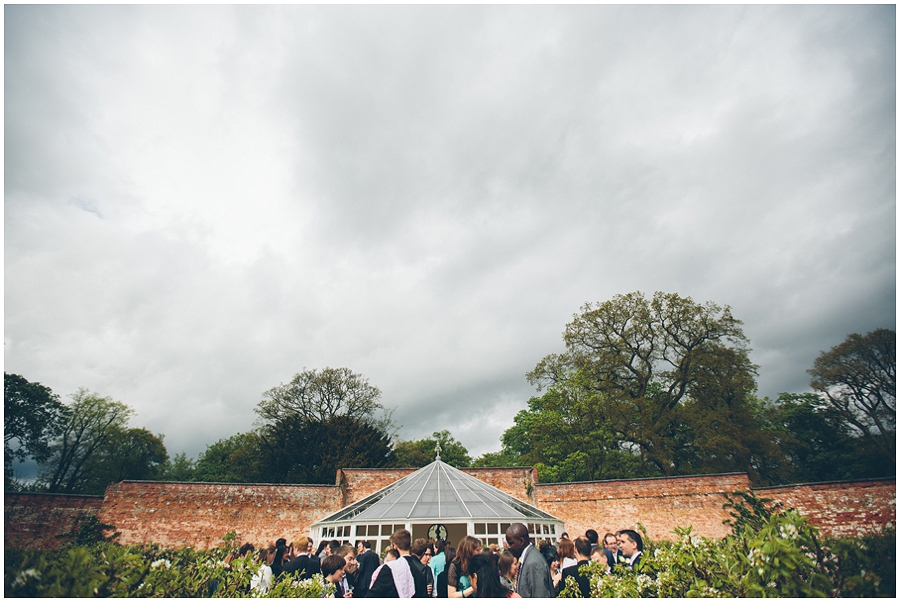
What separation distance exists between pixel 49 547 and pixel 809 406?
32.3 meters

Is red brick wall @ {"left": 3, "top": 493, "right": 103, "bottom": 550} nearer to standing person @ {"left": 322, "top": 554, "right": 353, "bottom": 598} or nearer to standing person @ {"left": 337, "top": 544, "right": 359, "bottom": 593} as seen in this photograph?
standing person @ {"left": 337, "top": 544, "right": 359, "bottom": 593}

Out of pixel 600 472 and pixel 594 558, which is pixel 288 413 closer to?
pixel 600 472

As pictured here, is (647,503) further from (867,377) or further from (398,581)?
(398,581)

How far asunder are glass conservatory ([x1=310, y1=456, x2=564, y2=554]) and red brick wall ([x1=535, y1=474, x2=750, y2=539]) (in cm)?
225

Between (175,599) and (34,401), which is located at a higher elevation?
(34,401)

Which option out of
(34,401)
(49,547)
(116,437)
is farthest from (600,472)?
(116,437)

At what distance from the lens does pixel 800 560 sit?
2.64 meters

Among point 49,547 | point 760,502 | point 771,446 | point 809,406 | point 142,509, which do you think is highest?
point 809,406

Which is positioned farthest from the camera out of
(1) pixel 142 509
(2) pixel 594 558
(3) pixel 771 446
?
(3) pixel 771 446

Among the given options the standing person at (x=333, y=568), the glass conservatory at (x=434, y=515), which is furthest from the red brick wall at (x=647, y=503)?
the standing person at (x=333, y=568)

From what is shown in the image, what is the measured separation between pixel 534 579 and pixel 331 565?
97.9 inches

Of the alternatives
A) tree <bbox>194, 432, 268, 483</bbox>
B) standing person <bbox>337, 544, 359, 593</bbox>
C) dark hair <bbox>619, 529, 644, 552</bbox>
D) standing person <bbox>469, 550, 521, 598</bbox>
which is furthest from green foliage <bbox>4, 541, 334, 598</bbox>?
tree <bbox>194, 432, 268, 483</bbox>

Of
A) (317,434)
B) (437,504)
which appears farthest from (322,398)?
(437,504)

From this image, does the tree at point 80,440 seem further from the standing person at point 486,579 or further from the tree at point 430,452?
the standing person at point 486,579
